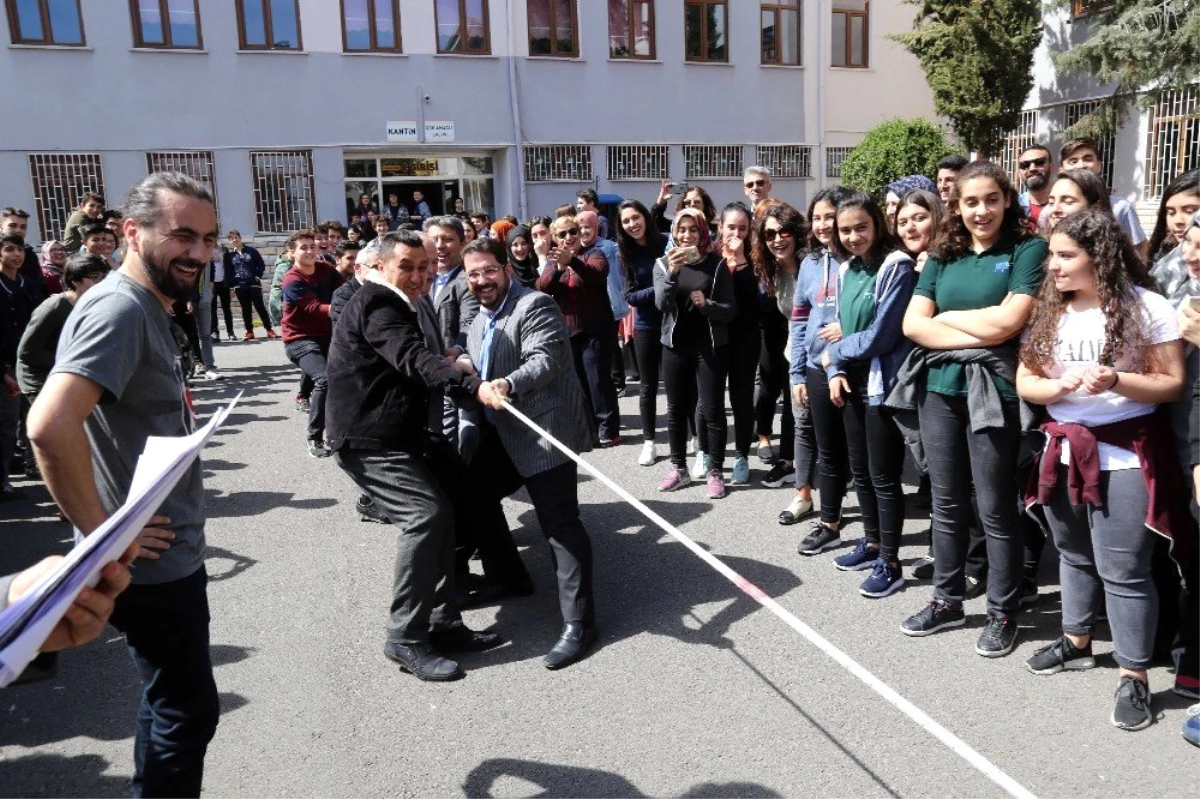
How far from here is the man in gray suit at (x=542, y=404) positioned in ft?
13.5

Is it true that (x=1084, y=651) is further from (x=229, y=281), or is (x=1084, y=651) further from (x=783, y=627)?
(x=229, y=281)

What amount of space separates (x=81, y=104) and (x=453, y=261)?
607 inches

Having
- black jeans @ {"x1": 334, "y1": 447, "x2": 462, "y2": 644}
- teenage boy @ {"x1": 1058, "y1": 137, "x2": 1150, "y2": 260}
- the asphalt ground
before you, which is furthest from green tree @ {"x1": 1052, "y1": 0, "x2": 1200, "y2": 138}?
black jeans @ {"x1": 334, "y1": 447, "x2": 462, "y2": 644}

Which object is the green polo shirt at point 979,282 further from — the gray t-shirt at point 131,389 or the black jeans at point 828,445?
the gray t-shirt at point 131,389

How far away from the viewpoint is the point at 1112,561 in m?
3.36

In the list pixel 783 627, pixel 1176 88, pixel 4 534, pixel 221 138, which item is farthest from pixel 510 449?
pixel 221 138

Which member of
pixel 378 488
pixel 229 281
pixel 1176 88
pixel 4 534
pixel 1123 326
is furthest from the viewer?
pixel 229 281

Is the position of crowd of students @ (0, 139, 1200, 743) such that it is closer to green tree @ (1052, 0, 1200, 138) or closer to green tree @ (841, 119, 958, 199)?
green tree @ (1052, 0, 1200, 138)

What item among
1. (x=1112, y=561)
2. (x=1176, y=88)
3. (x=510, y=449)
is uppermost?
(x=1176, y=88)

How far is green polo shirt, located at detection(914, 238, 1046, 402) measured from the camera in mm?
3664

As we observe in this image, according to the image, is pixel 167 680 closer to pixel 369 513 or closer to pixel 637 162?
pixel 369 513

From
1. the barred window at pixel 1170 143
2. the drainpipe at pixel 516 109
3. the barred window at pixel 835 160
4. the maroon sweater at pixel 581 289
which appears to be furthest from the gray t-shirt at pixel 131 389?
the barred window at pixel 835 160

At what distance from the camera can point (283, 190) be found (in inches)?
768

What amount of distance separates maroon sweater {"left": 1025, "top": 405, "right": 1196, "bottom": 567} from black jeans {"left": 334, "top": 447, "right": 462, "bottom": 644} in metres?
2.53
